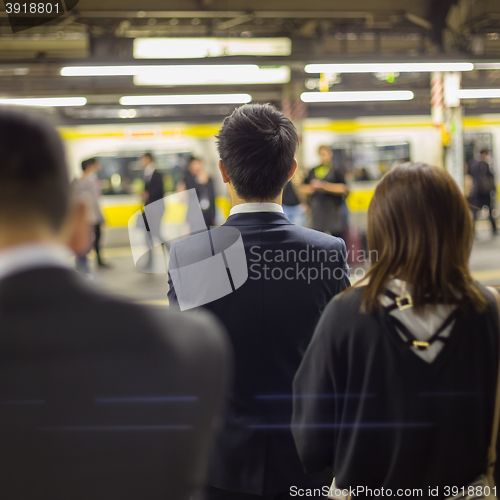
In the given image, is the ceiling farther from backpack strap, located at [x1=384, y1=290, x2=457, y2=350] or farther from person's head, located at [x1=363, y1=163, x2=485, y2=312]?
backpack strap, located at [x1=384, y1=290, x2=457, y2=350]

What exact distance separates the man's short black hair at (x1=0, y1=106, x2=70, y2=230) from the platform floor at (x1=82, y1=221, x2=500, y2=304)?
15.4ft

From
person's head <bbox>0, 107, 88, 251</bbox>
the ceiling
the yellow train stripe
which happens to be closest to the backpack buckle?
person's head <bbox>0, 107, 88, 251</bbox>

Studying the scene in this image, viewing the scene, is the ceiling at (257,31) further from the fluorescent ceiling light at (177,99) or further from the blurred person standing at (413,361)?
the blurred person standing at (413,361)

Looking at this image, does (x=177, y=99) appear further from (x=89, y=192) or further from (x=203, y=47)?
(x=89, y=192)

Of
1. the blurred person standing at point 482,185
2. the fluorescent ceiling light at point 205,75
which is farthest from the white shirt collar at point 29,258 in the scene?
the blurred person standing at point 482,185

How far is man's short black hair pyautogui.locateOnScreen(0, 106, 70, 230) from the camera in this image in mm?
647

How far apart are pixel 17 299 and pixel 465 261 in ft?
2.91

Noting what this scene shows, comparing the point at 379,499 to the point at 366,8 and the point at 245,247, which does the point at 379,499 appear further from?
the point at 366,8

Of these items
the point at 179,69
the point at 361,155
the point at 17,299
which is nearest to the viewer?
the point at 17,299

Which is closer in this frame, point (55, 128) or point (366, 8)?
point (55, 128)

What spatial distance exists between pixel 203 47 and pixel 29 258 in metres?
7.23

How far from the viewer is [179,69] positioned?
680 cm

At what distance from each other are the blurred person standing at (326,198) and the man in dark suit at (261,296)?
19.9ft

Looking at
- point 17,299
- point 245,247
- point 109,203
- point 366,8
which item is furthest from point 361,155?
point 17,299
